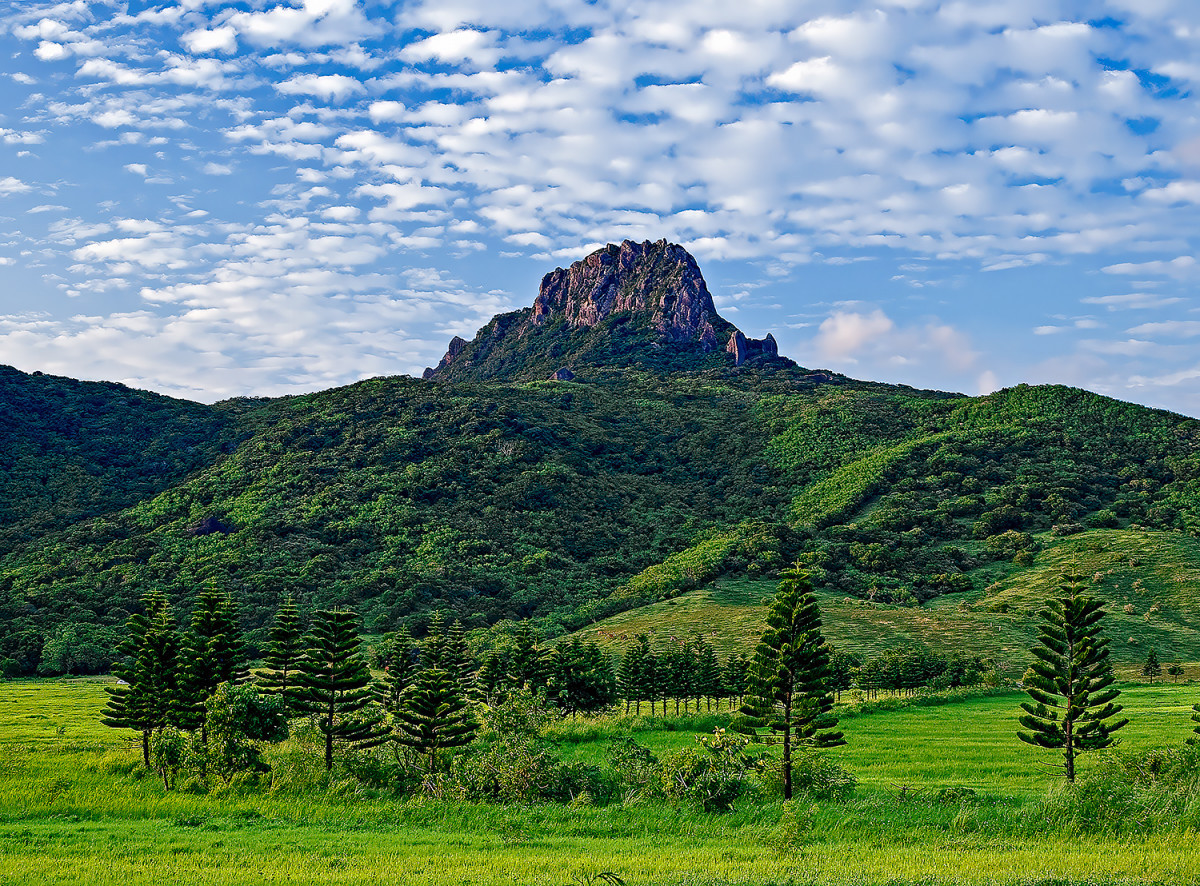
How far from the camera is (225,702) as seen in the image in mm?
28453

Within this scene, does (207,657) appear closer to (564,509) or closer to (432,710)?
(432,710)

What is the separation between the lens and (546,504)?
13038 cm

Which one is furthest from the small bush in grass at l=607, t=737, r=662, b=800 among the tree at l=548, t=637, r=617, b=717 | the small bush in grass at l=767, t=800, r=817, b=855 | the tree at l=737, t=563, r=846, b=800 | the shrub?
the tree at l=548, t=637, r=617, b=717

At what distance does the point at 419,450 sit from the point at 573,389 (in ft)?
204

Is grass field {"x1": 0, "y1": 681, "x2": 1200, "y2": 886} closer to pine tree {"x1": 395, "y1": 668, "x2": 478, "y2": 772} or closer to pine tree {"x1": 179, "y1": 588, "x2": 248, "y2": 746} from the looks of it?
pine tree {"x1": 179, "y1": 588, "x2": 248, "y2": 746}

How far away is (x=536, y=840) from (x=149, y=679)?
27.6 metres

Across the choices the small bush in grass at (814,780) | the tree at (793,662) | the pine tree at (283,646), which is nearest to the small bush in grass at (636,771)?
the small bush in grass at (814,780)

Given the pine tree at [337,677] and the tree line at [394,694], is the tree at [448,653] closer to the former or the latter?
the tree line at [394,694]

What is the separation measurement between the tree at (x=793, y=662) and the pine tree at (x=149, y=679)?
2660 cm

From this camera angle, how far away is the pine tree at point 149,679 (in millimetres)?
36938

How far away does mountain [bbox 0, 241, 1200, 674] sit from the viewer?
9750 centimetres

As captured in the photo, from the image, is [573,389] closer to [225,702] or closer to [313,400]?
[313,400]

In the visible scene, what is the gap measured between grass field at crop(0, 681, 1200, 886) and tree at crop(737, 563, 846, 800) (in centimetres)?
333

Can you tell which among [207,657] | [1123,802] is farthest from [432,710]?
[1123,802]
